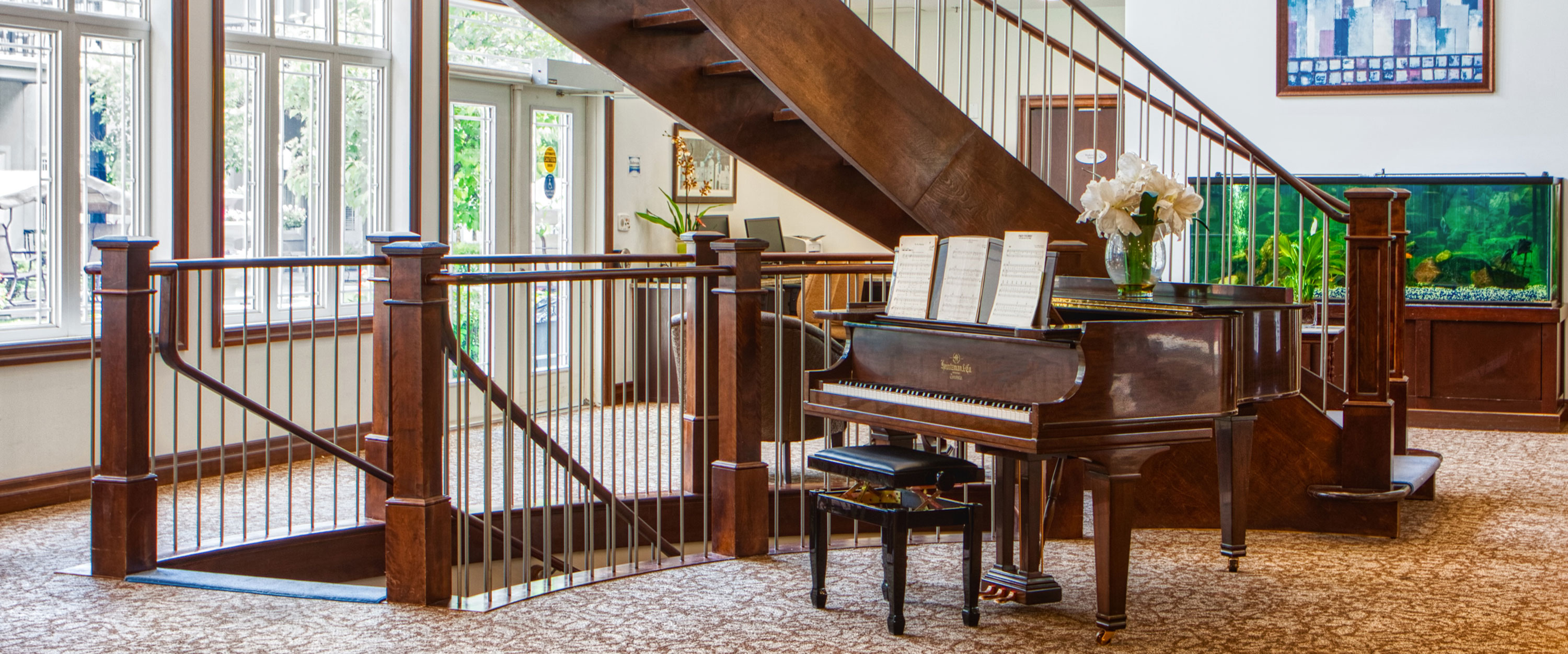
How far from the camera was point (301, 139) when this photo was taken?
6.73m

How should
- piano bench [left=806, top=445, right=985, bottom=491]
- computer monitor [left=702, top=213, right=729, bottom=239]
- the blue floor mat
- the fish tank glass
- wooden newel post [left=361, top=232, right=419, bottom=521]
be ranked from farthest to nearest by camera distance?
computer monitor [left=702, top=213, right=729, bottom=239]
the fish tank glass
wooden newel post [left=361, top=232, right=419, bottom=521]
the blue floor mat
piano bench [left=806, top=445, right=985, bottom=491]

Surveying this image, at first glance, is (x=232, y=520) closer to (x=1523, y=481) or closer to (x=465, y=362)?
(x=465, y=362)

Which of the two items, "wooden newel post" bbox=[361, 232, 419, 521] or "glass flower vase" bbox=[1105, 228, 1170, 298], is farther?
"wooden newel post" bbox=[361, 232, 419, 521]

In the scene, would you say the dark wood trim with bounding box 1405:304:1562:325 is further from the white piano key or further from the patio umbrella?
the patio umbrella

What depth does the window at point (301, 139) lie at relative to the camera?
6395 millimetres

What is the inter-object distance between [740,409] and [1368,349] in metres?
2.20

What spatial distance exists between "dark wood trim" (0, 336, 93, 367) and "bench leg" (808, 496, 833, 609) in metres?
3.19

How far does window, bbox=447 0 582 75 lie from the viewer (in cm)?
755

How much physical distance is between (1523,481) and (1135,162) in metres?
3.14

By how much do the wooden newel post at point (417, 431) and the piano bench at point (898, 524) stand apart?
102cm

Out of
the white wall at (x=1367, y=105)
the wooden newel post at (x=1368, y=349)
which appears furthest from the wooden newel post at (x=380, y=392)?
the white wall at (x=1367, y=105)

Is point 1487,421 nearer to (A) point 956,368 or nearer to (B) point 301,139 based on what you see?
(A) point 956,368

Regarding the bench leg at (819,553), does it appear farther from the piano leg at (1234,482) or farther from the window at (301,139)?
the window at (301,139)

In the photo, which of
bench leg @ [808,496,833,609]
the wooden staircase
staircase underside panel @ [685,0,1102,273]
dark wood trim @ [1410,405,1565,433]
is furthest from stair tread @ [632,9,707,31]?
dark wood trim @ [1410,405,1565,433]
